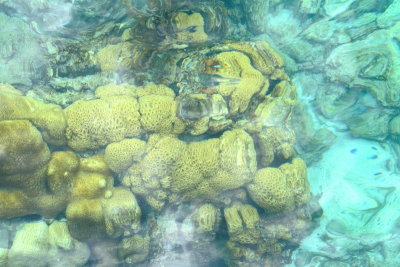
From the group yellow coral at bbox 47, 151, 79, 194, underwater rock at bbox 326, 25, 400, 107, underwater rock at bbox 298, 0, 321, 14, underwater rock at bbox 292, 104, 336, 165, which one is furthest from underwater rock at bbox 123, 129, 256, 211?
underwater rock at bbox 298, 0, 321, 14

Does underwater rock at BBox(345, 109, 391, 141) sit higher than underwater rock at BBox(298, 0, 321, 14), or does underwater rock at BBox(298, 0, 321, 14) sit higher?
underwater rock at BBox(298, 0, 321, 14)

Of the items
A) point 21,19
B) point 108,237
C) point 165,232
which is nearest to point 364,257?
point 165,232

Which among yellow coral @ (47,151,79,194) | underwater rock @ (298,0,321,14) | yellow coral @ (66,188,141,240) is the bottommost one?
yellow coral @ (66,188,141,240)

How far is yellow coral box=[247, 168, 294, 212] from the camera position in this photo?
342 centimetres

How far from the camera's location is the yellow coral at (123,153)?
3.09 meters

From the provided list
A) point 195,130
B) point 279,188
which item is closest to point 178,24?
point 195,130

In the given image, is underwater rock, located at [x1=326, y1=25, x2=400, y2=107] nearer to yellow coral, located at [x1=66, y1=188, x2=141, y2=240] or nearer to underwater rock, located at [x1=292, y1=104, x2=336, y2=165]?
underwater rock, located at [x1=292, y1=104, x2=336, y2=165]

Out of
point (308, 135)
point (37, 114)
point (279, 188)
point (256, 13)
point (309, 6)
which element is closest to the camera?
point (37, 114)

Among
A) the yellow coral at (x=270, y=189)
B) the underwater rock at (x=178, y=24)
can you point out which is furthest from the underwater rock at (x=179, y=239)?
the underwater rock at (x=178, y=24)

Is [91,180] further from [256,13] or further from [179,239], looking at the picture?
[256,13]

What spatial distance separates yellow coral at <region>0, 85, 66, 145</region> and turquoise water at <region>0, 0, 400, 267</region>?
0.6 inches

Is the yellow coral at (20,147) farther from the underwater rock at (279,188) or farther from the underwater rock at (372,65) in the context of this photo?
the underwater rock at (372,65)

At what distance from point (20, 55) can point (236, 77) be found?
279 centimetres

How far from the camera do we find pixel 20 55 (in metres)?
3.56
